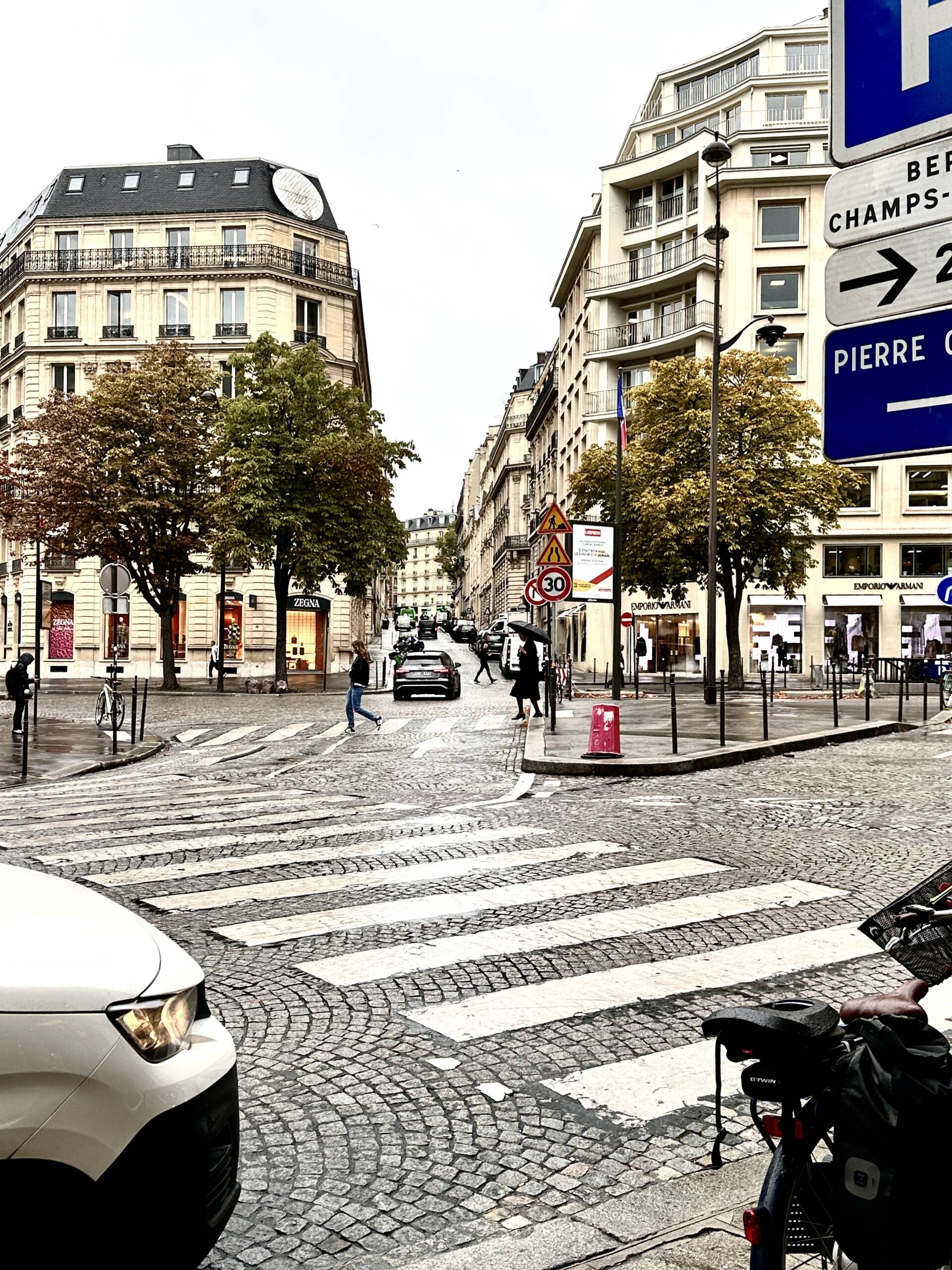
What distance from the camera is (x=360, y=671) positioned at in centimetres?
2208

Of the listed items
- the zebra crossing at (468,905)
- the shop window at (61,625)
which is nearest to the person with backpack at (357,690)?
the zebra crossing at (468,905)

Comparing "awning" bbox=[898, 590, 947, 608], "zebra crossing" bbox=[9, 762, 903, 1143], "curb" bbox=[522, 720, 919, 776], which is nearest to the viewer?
"zebra crossing" bbox=[9, 762, 903, 1143]

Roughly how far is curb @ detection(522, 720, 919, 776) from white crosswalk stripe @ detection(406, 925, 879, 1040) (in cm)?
795

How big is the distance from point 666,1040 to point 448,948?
163 centimetres

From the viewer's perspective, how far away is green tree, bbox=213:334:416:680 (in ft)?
120

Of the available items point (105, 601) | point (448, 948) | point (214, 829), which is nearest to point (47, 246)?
point (105, 601)

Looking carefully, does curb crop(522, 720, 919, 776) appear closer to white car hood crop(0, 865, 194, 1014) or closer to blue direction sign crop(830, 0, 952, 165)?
white car hood crop(0, 865, 194, 1014)

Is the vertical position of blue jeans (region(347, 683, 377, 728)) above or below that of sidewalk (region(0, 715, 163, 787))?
above

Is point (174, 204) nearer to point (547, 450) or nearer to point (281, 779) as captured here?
point (547, 450)

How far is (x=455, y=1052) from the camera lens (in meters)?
4.38

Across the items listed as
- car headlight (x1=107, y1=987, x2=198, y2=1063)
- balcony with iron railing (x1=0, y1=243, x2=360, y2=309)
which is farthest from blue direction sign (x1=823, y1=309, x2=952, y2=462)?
balcony with iron railing (x1=0, y1=243, x2=360, y2=309)

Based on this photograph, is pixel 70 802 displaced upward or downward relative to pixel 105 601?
downward

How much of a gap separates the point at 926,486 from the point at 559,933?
45455 millimetres

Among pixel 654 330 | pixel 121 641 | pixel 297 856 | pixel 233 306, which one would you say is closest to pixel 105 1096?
pixel 297 856
